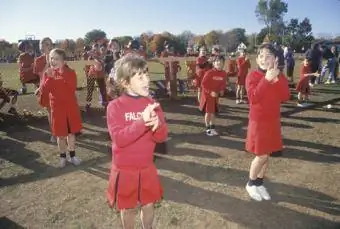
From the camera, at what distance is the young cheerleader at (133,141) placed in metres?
3.00

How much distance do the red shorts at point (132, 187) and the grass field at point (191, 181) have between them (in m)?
1.24

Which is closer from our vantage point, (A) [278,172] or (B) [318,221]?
(B) [318,221]

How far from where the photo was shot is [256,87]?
4.39 meters

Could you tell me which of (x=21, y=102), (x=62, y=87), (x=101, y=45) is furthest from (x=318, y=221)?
(x=21, y=102)

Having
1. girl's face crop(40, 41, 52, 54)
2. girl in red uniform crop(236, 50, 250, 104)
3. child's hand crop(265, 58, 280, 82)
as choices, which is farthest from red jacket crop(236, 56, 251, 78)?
child's hand crop(265, 58, 280, 82)

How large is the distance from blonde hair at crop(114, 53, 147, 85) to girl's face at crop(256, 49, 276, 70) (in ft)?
6.46

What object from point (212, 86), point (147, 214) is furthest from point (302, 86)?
point (147, 214)

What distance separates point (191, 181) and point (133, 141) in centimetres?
290

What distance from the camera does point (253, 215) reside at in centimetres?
446

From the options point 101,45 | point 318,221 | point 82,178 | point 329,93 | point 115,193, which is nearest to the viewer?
point 115,193

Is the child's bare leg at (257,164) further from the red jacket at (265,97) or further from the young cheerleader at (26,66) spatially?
the young cheerleader at (26,66)

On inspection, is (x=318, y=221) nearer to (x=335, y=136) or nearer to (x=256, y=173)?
(x=256, y=173)

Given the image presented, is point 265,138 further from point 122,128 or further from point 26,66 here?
point 26,66

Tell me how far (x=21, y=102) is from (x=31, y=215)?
8.74 meters
